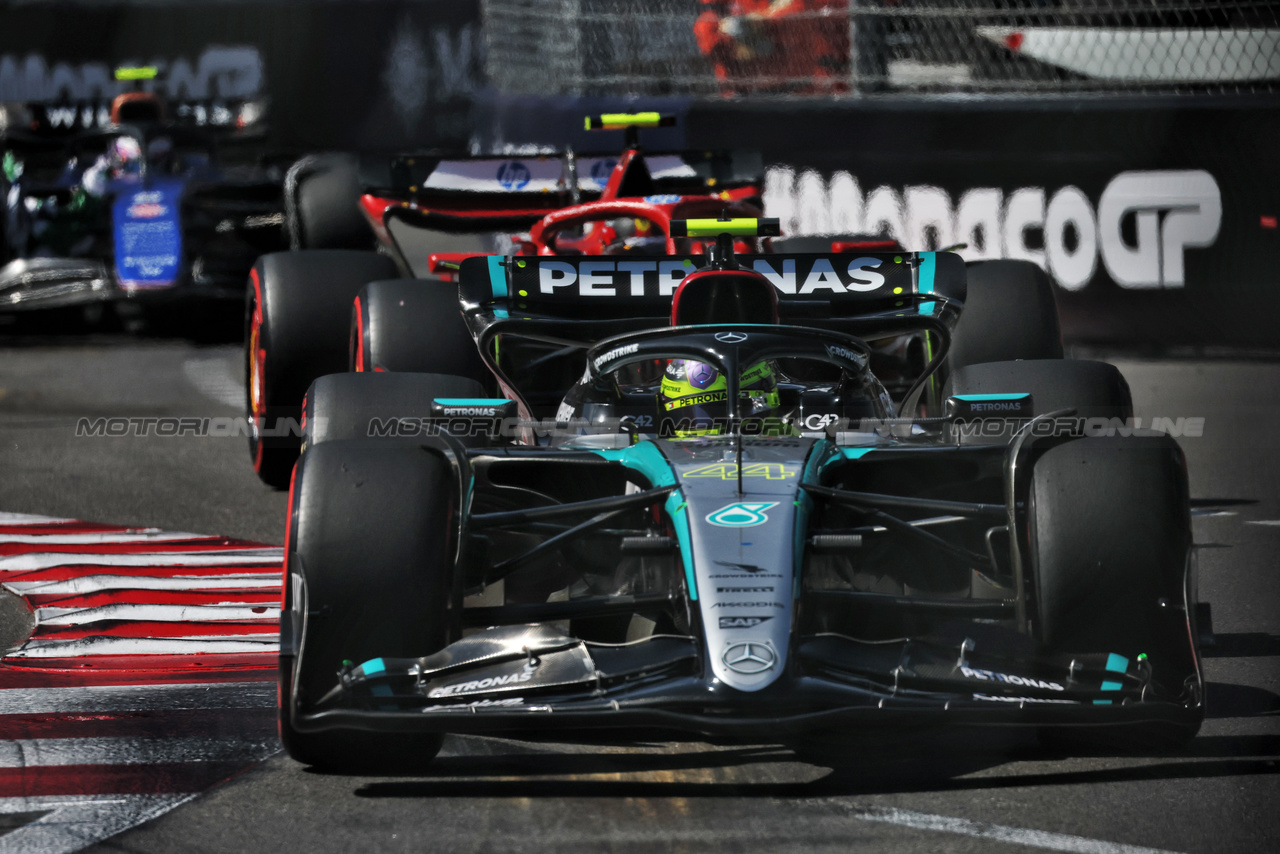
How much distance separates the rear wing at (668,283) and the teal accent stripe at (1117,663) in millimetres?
2230

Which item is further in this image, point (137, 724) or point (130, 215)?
point (130, 215)

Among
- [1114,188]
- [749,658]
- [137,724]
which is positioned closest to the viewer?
[749,658]

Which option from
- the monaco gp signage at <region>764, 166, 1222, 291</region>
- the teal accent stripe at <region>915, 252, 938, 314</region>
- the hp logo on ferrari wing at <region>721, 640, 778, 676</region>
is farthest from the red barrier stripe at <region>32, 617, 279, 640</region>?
the monaco gp signage at <region>764, 166, 1222, 291</region>

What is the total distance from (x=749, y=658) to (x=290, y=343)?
4.45 meters

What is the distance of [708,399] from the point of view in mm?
5043

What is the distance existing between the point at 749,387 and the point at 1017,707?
1.69m

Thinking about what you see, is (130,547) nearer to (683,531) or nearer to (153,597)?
(153,597)

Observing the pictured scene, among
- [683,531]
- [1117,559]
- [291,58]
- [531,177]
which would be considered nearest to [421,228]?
[531,177]

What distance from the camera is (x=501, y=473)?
457 centimetres

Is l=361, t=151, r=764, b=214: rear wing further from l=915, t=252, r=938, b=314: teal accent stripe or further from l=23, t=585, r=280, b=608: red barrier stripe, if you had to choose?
l=23, t=585, r=280, b=608: red barrier stripe

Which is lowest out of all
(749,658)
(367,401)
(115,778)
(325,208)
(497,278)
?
(115,778)

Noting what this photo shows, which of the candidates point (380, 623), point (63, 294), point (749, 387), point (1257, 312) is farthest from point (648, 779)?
point (63, 294)

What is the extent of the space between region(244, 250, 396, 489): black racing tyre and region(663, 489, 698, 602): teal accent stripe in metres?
3.76

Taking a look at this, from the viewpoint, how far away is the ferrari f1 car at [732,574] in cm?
363
